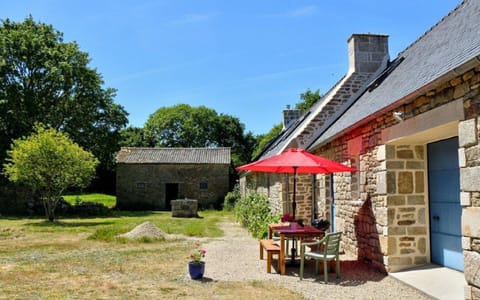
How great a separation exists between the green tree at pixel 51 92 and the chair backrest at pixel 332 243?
2343 centimetres

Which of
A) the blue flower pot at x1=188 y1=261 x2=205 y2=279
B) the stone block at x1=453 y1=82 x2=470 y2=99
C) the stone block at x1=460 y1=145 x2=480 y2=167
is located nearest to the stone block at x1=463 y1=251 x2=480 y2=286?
the stone block at x1=460 y1=145 x2=480 y2=167

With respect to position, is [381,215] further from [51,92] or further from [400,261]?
[51,92]

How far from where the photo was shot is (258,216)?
13.3 metres

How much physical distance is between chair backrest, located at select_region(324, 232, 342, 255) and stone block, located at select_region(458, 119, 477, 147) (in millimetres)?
2747

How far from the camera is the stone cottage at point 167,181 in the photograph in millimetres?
28688

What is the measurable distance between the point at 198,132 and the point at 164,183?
21.1 metres

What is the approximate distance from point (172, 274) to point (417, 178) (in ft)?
15.5

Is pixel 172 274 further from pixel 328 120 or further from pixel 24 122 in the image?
pixel 24 122

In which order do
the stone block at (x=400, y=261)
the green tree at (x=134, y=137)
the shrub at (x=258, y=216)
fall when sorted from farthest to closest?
1. the green tree at (x=134, y=137)
2. the shrub at (x=258, y=216)
3. the stone block at (x=400, y=261)

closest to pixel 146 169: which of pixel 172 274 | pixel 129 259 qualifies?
pixel 129 259

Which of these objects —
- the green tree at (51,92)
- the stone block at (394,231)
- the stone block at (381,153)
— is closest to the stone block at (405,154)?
the stone block at (381,153)

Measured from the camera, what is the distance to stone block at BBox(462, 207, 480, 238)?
14.6 ft

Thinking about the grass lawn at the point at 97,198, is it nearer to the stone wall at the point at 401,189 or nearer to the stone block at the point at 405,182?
the stone wall at the point at 401,189

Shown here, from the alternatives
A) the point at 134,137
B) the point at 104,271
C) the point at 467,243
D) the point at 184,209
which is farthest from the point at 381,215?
the point at 134,137
